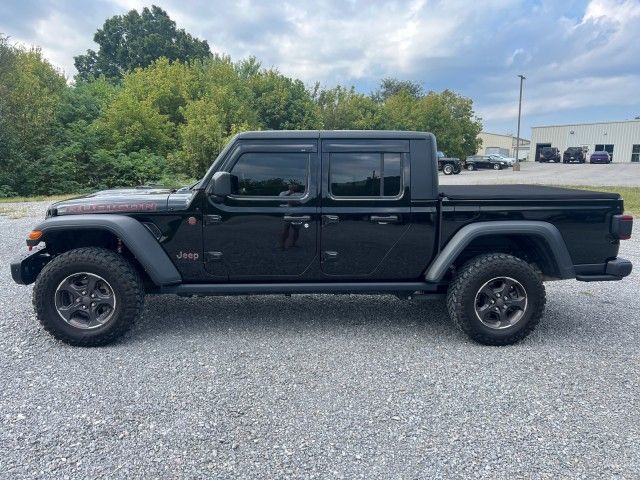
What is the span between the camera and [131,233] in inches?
146

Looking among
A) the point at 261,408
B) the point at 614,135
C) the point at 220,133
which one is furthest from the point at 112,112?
the point at 614,135

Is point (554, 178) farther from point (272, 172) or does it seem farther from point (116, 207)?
point (116, 207)

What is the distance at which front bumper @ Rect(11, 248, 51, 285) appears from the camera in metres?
3.80

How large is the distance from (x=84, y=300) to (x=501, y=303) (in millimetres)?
3629

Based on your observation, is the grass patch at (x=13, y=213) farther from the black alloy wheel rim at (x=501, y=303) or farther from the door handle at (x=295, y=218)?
the black alloy wheel rim at (x=501, y=303)

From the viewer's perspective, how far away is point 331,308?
→ 4812 millimetres

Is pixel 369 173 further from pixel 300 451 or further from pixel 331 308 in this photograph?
pixel 300 451

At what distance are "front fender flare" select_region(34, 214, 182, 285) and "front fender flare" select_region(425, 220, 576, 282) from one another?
236 cm

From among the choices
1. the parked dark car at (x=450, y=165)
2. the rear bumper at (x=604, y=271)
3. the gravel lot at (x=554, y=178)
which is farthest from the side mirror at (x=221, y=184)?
the parked dark car at (x=450, y=165)

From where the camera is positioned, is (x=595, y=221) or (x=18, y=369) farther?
(x=595, y=221)

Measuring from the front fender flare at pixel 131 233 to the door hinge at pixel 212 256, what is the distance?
318 mm

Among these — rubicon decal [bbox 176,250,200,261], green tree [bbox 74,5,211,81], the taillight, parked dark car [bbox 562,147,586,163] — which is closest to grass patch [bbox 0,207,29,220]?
rubicon decal [bbox 176,250,200,261]

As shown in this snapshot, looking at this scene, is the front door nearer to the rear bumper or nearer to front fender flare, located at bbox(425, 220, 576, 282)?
front fender flare, located at bbox(425, 220, 576, 282)

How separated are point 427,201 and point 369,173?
0.57m
